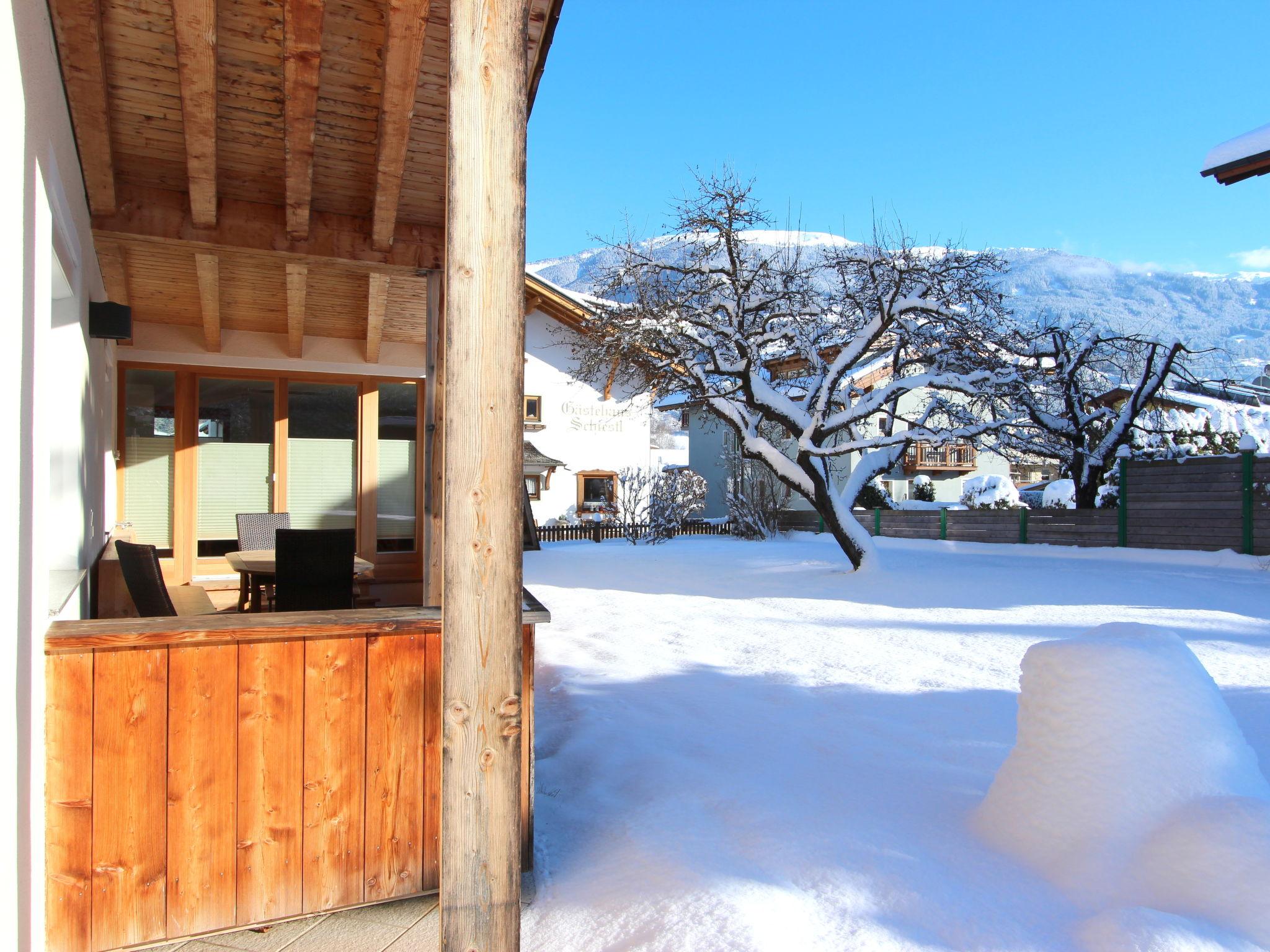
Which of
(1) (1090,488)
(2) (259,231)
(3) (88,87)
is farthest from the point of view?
(1) (1090,488)

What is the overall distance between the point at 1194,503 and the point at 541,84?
1217 cm

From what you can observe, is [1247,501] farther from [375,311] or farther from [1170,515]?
[375,311]

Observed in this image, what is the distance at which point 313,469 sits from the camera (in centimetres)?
749

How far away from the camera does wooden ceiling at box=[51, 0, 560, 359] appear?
112 inches

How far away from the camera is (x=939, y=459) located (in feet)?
90.8

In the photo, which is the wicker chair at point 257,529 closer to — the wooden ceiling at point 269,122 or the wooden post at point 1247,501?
the wooden ceiling at point 269,122

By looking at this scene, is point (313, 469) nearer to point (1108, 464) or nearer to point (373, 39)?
point (373, 39)

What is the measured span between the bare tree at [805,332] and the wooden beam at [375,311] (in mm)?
4710

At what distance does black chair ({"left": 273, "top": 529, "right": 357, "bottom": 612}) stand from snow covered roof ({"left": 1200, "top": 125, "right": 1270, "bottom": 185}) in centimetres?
591

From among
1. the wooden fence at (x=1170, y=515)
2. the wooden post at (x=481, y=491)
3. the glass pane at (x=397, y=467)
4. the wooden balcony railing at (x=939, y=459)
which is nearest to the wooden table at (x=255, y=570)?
the glass pane at (x=397, y=467)

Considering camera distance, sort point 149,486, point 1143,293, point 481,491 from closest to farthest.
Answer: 1. point 481,491
2. point 149,486
3. point 1143,293

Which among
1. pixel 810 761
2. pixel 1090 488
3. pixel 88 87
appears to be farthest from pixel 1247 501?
pixel 88 87

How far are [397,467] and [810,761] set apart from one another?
511 centimetres

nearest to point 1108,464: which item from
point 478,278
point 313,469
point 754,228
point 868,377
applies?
point 754,228
